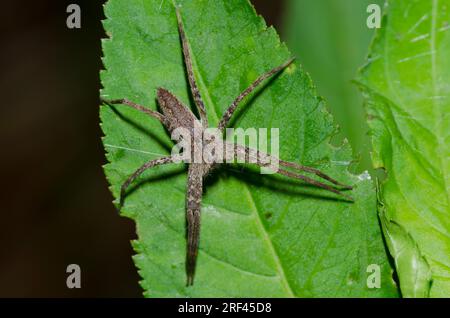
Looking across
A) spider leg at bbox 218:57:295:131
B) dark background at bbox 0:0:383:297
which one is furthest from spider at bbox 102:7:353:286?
dark background at bbox 0:0:383:297

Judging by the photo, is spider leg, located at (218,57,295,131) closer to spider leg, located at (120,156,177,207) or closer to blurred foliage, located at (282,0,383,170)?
spider leg, located at (120,156,177,207)

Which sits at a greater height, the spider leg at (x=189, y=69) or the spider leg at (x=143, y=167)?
the spider leg at (x=189, y=69)

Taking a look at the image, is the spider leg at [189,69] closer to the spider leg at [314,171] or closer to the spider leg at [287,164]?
the spider leg at [287,164]

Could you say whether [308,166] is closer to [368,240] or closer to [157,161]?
[368,240]

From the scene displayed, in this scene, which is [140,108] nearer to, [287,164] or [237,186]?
[237,186]

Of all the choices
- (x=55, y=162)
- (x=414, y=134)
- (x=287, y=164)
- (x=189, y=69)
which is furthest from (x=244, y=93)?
(x=55, y=162)

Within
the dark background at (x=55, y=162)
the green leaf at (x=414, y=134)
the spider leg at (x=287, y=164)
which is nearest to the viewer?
the green leaf at (x=414, y=134)

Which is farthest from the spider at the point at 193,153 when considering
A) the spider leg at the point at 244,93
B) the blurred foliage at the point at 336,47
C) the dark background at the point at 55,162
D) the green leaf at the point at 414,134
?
the dark background at the point at 55,162

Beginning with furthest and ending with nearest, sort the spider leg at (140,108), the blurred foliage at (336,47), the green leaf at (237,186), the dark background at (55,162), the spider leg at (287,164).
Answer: the dark background at (55,162) → the blurred foliage at (336,47) → the spider leg at (140,108) → the spider leg at (287,164) → the green leaf at (237,186)
